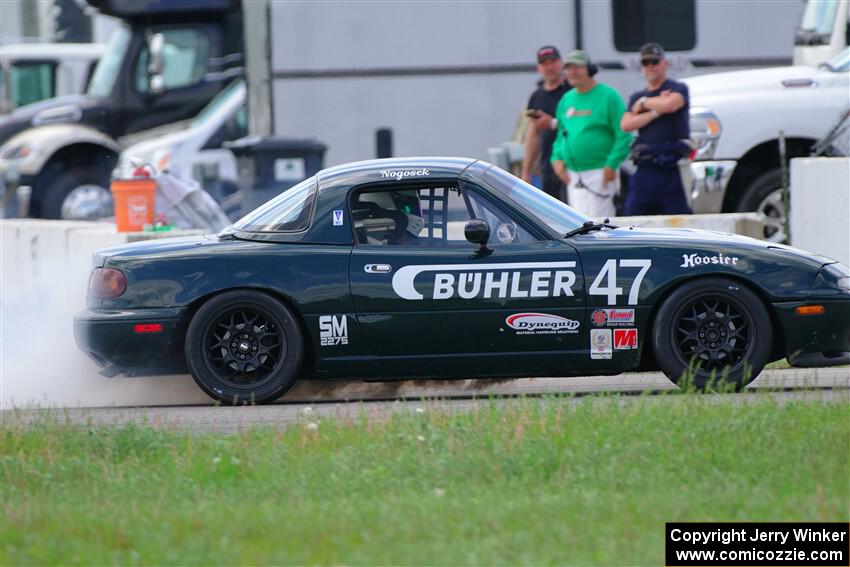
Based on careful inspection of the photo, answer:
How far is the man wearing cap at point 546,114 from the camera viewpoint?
39.7 feet

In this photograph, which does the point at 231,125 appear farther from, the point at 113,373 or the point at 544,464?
the point at 544,464

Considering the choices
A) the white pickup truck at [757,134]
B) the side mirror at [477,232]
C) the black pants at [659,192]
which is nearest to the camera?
the side mirror at [477,232]

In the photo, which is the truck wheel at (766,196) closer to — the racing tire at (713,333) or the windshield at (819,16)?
the windshield at (819,16)

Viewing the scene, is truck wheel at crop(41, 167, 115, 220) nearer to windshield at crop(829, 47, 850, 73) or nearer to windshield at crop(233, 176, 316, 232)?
windshield at crop(829, 47, 850, 73)

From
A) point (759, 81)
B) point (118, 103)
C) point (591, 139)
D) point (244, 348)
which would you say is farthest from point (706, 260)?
point (118, 103)

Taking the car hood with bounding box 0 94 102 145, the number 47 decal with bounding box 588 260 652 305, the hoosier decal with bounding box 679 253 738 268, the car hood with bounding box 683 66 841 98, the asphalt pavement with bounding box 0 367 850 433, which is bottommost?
the asphalt pavement with bounding box 0 367 850 433

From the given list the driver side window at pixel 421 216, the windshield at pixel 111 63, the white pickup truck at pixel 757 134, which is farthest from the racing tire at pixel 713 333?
the windshield at pixel 111 63

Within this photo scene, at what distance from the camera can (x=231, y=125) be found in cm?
1881

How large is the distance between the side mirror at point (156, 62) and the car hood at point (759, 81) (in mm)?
8804

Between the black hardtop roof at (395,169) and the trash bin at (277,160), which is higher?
the trash bin at (277,160)

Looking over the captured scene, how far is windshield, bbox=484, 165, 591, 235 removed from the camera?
306 inches

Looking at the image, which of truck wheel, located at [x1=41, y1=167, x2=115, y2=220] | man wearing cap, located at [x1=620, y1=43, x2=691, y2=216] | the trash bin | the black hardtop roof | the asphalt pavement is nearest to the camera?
the asphalt pavement

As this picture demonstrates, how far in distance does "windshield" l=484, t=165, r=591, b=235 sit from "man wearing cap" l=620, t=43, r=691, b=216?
2.97 meters

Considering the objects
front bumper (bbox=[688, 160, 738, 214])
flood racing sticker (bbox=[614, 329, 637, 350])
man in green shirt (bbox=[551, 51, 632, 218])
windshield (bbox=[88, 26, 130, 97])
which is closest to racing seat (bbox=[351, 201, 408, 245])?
flood racing sticker (bbox=[614, 329, 637, 350])
